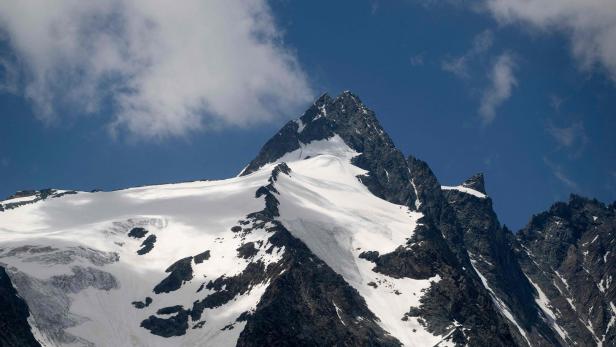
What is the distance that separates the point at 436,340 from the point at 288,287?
111 ft

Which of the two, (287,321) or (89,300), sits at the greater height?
(89,300)

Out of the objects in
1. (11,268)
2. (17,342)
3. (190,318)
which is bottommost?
(17,342)

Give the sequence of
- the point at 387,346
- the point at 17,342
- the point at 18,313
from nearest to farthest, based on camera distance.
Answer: the point at 17,342 < the point at 18,313 < the point at 387,346

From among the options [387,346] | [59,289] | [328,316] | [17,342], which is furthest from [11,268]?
[387,346]

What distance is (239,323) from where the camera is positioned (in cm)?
18838

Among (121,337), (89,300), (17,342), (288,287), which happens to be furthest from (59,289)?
(288,287)

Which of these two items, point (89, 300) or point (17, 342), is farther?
point (89, 300)

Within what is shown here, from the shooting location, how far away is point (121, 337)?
188125 mm

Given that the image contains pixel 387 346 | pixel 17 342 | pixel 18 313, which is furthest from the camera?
pixel 387 346

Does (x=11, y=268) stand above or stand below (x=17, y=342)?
above

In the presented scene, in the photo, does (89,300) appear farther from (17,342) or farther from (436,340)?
(436,340)

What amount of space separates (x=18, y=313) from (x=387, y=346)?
72.2 m

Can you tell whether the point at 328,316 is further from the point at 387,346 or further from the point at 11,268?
the point at 11,268

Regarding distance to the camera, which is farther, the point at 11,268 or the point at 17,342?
the point at 11,268
